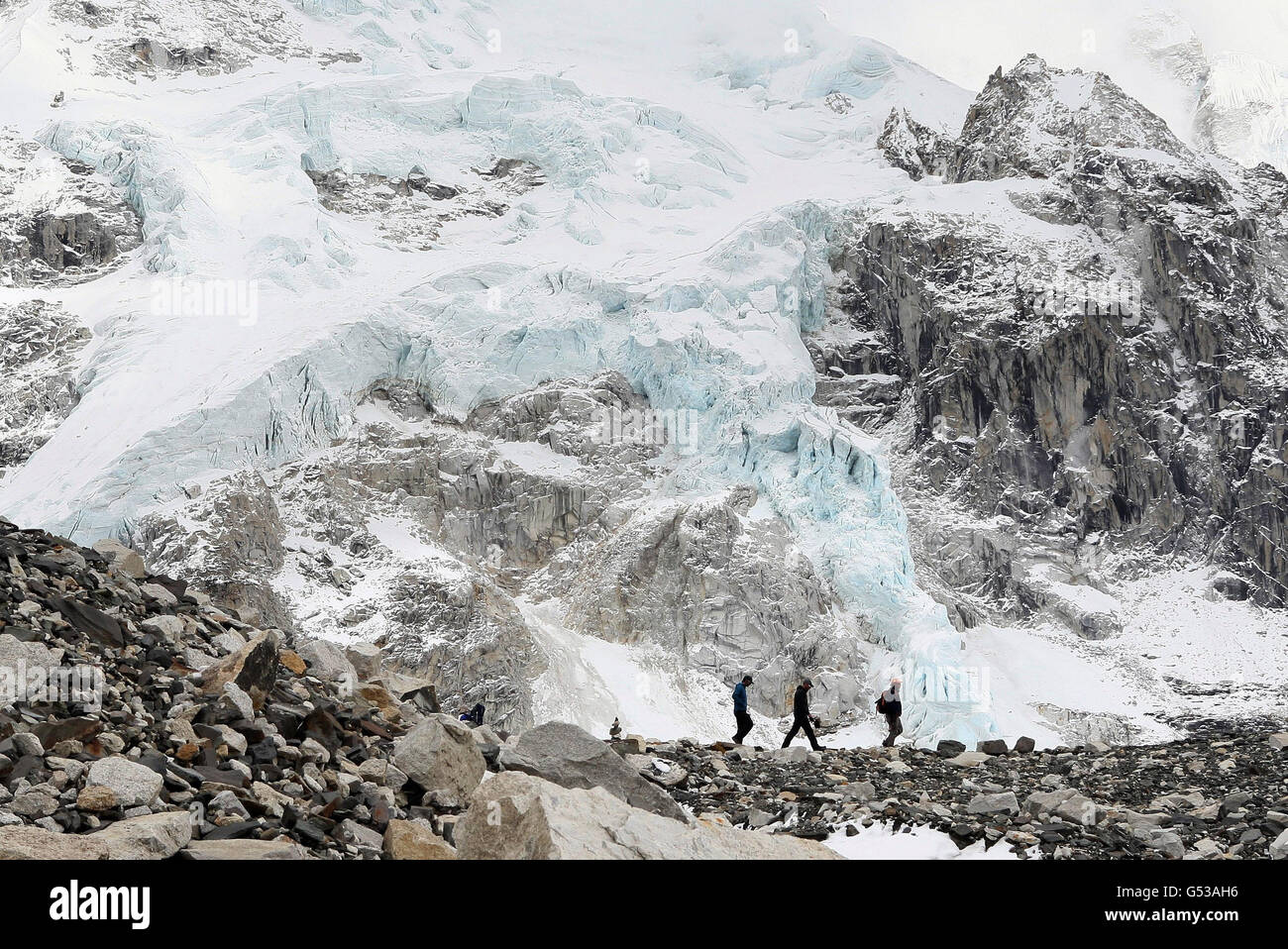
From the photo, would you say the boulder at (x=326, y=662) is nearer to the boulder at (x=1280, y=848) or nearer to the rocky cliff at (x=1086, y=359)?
the boulder at (x=1280, y=848)

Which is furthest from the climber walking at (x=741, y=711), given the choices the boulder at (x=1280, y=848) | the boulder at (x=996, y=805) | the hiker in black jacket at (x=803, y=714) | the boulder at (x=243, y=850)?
the boulder at (x=243, y=850)

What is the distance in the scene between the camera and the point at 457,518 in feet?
204

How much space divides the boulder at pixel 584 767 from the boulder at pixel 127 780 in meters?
2.85

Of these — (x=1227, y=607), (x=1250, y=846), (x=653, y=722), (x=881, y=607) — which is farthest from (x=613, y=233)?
(x=1250, y=846)

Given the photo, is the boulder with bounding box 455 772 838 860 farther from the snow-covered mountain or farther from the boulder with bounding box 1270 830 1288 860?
the snow-covered mountain

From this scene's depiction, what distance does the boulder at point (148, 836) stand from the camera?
4.92 meters

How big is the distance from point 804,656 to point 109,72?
222 ft

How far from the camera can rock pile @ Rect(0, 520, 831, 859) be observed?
17.6ft

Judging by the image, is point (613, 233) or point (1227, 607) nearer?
point (613, 233)

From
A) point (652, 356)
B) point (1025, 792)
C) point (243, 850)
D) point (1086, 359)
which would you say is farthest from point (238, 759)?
point (1086, 359)

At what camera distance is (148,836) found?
508 cm

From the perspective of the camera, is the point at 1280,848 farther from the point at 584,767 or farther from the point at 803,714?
the point at 803,714
